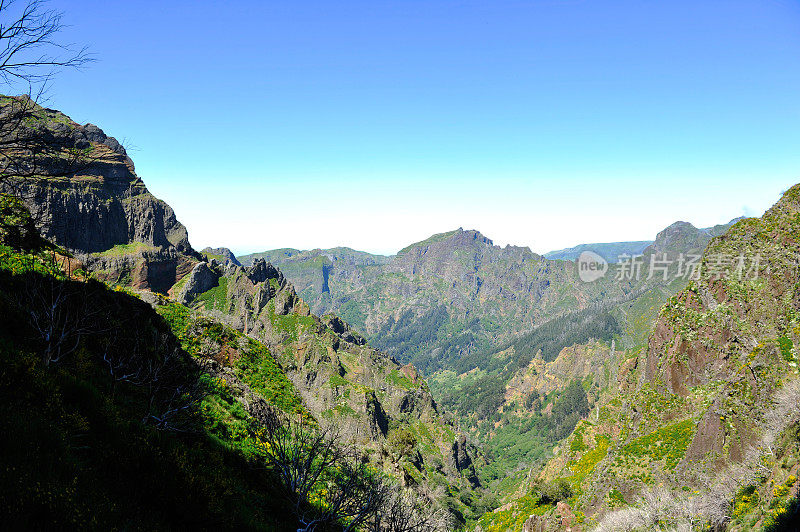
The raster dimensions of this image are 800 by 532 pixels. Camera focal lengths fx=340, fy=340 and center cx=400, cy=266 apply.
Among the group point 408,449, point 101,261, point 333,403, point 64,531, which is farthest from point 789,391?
point 101,261

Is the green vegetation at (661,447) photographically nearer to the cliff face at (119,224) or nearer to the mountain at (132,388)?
the mountain at (132,388)

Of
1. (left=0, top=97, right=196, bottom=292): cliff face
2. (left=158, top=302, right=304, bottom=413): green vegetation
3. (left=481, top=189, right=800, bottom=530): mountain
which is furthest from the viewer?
(left=0, top=97, right=196, bottom=292): cliff face

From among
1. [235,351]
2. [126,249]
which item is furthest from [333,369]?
[126,249]

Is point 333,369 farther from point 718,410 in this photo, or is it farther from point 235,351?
point 718,410

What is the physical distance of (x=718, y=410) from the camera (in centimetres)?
4288

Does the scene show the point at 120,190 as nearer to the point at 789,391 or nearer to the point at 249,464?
the point at 249,464

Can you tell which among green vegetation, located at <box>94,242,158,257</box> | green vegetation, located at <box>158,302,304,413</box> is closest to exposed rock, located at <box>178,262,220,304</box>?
green vegetation, located at <box>94,242,158,257</box>

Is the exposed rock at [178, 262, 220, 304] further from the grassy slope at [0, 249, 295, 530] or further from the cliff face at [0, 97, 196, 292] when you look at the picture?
the grassy slope at [0, 249, 295, 530]

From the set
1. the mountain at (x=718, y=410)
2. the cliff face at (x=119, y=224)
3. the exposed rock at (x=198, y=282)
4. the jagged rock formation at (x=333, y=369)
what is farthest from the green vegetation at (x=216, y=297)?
the mountain at (x=718, y=410)

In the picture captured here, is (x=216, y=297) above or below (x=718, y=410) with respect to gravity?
above

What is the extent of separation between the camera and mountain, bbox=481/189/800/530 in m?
32.1

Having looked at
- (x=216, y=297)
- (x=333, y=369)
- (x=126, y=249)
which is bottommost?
(x=333, y=369)

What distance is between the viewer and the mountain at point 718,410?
32094mm

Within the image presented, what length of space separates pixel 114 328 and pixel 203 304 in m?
117
